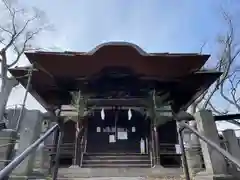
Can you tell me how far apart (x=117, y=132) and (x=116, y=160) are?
200cm

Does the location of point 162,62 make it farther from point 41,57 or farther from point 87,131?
point 87,131

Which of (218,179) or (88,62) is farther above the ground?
(88,62)

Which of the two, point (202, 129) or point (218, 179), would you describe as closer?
point (218, 179)

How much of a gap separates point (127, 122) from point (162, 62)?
22.8ft

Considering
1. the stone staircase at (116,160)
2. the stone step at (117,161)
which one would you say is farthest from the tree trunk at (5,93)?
the stone step at (117,161)

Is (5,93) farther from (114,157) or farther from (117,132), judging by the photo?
(114,157)

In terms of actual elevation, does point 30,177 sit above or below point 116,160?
below

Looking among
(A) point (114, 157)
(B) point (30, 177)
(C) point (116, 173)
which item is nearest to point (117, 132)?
(A) point (114, 157)

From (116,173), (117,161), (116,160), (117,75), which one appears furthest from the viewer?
(116,160)

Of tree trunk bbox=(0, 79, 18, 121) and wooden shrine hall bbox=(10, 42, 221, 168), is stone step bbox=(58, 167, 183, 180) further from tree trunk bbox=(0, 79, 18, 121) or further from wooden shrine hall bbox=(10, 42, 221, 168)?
tree trunk bbox=(0, 79, 18, 121)

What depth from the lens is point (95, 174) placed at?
6293 millimetres

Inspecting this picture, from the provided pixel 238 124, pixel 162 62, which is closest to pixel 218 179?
pixel 162 62

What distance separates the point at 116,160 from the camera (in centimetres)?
789

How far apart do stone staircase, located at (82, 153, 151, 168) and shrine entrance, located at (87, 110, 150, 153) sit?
42 centimetres
